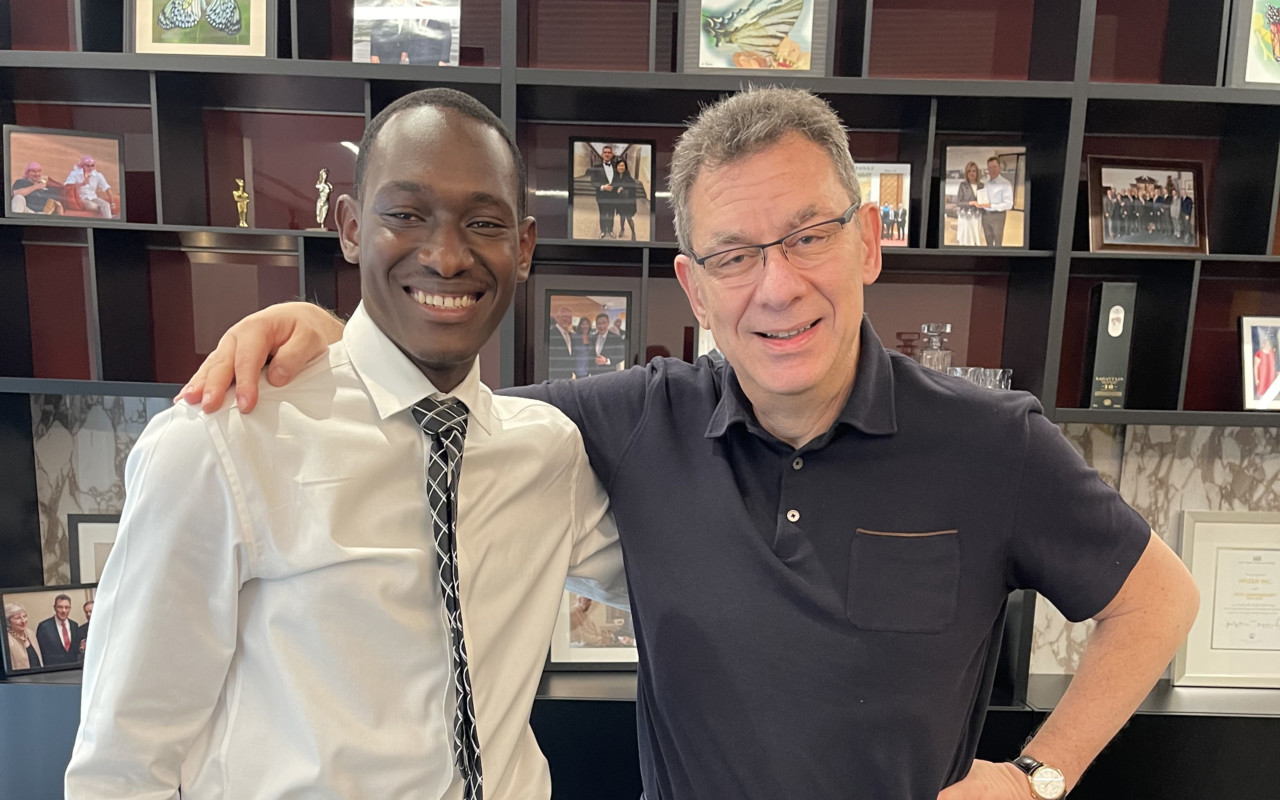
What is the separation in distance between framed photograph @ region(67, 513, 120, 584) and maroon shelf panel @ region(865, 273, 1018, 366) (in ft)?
8.35

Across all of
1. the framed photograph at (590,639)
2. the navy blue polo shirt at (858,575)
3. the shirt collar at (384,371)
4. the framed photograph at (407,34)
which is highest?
the framed photograph at (407,34)

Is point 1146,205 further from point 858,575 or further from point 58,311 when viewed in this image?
point 58,311

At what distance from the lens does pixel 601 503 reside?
133 centimetres

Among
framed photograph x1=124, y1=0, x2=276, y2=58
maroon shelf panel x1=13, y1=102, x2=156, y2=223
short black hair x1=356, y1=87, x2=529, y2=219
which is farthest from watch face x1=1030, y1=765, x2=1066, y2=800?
maroon shelf panel x1=13, y1=102, x2=156, y2=223

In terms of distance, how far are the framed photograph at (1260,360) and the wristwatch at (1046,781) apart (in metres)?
1.52

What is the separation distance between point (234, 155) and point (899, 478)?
7.34ft

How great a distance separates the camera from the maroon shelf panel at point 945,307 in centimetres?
231

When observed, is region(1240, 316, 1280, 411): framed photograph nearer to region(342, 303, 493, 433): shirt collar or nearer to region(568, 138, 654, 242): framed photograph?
region(568, 138, 654, 242): framed photograph

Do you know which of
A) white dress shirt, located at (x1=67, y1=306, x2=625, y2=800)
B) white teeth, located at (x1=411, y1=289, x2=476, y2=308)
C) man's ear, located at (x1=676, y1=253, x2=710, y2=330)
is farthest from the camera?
man's ear, located at (x1=676, y1=253, x2=710, y2=330)

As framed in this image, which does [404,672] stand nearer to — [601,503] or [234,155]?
[601,503]

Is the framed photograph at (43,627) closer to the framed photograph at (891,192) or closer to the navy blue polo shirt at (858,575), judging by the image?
the navy blue polo shirt at (858,575)

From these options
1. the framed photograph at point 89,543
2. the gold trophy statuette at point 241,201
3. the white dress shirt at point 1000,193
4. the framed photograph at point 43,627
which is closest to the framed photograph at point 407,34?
the gold trophy statuette at point 241,201

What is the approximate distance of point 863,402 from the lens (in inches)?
47.0

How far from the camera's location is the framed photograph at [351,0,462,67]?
1952 millimetres
